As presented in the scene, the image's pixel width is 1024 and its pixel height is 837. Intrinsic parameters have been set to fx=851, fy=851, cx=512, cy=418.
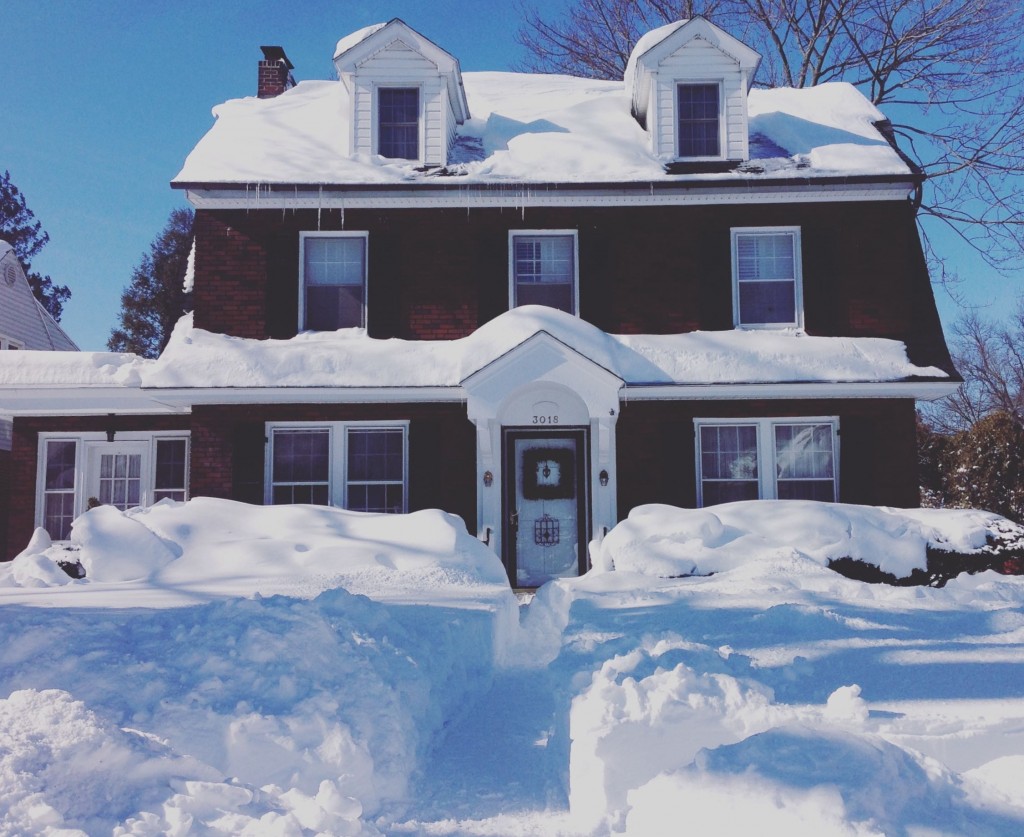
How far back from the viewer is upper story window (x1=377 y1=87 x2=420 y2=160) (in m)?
14.0

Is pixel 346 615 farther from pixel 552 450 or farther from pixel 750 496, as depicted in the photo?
pixel 750 496

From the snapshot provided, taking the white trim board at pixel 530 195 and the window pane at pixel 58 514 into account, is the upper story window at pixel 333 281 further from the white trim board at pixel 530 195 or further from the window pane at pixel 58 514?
the window pane at pixel 58 514

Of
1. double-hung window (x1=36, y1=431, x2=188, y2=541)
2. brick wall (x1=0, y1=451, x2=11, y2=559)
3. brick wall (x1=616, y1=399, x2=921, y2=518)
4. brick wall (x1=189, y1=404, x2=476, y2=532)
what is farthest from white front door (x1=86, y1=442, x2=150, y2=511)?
brick wall (x1=616, y1=399, x2=921, y2=518)

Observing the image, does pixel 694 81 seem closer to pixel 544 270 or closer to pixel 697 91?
pixel 697 91

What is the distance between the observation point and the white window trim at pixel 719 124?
1370 centimetres

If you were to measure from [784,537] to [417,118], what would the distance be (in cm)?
881

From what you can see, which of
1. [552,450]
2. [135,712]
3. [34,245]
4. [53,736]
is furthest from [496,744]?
[34,245]

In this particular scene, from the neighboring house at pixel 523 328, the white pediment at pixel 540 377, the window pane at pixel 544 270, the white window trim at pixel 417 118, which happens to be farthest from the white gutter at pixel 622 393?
the white window trim at pixel 417 118

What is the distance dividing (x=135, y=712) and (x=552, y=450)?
9085 millimetres

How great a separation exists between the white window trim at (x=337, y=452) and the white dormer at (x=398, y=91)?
431 cm

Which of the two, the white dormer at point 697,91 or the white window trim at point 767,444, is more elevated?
the white dormer at point 697,91

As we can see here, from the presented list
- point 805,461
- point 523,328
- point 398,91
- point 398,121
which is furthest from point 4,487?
point 805,461

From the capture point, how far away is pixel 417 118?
551 inches

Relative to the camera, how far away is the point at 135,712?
436 centimetres
